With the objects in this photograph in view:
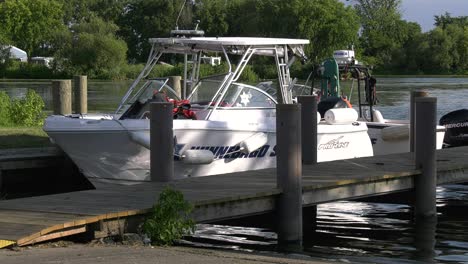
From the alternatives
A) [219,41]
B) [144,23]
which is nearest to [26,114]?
[219,41]

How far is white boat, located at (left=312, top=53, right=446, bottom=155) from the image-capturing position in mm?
18516

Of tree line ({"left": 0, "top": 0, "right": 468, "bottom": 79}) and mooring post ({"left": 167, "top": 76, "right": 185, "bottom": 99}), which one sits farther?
tree line ({"left": 0, "top": 0, "right": 468, "bottom": 79})

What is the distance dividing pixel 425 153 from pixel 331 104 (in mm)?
4657

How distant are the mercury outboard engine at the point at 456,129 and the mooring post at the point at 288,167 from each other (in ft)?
29.6

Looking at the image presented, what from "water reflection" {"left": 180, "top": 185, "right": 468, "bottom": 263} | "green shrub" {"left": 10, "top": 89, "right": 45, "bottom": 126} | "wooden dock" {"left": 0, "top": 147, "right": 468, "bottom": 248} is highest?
"green shrub" {"left": 10, "top": 89, "right": 45, "bottom": 126}

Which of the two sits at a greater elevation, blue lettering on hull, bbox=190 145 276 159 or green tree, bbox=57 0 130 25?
green tree, bbox=57 0 130 25

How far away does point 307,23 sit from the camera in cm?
6988

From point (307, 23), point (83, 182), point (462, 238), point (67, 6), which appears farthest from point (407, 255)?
point (67, 6)

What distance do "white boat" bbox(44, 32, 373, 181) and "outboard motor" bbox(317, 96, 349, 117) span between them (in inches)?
31.9

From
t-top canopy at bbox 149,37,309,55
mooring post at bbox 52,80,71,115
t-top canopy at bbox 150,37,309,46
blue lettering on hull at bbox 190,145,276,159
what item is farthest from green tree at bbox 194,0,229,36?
blue lettering on hull at bbox 190,145,276,159

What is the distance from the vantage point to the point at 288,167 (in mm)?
11609

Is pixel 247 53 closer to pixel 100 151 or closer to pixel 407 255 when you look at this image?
pixel 100 151

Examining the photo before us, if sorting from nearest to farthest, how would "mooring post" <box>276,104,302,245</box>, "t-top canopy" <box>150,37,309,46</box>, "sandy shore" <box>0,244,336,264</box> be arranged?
"sandy shore" <box>0,244,336,264</box> < "mooring post" <box>276,104,302,245</box> < "t-top canopy" <box>150,37,309,46</box>

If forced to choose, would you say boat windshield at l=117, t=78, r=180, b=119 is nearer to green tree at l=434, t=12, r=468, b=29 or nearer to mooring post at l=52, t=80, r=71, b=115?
mooring post at l=52, t=80, r=71, b=115
